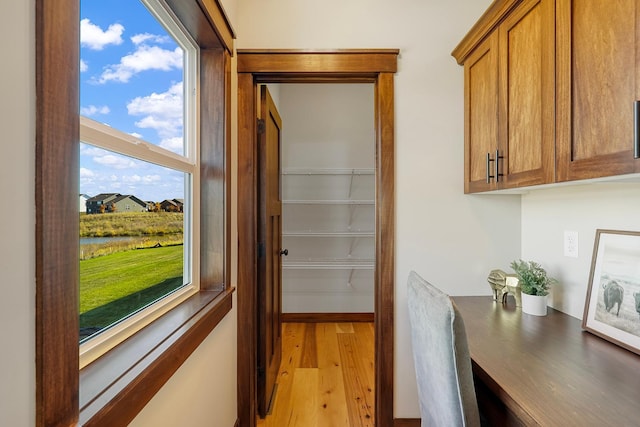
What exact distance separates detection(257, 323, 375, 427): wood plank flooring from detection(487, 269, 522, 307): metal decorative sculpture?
3.48ft

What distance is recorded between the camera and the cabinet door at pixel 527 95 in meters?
1.16

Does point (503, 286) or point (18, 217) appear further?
point (503, 286)

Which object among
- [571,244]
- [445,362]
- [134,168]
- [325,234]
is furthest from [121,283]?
[325,234]

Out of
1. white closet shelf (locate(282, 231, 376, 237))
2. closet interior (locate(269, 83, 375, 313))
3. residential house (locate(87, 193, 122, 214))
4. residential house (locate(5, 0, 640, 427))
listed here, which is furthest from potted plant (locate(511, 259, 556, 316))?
closet interior (locate(269, 83, 375, 313))

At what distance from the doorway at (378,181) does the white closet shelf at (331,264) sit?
148 cm

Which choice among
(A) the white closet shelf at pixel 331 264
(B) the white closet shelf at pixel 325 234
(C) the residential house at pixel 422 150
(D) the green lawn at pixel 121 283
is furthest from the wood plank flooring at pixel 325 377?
(D) the green lawn at pixel 121 283

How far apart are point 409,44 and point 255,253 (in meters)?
1.46

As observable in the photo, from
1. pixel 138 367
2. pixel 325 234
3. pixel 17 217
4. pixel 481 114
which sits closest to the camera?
pixel 17 217

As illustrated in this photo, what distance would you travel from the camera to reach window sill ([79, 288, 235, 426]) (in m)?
0.70

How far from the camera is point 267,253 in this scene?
206 centimetres

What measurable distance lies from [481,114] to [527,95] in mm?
344

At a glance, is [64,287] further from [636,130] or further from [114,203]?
[636,130]

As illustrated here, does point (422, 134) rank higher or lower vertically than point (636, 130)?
higher

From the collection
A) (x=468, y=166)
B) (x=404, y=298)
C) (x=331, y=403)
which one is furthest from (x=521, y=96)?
(x=331, y=403)
